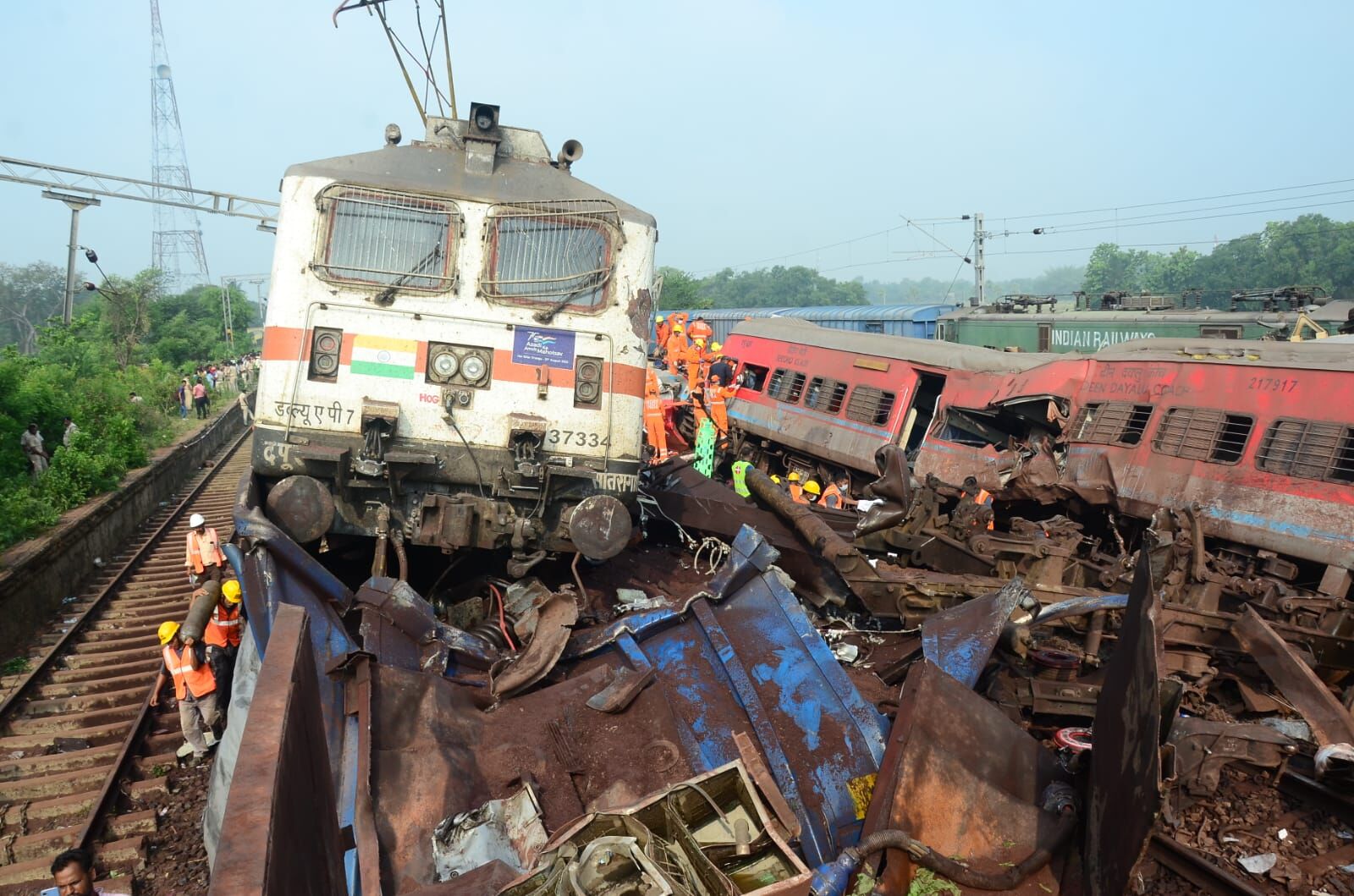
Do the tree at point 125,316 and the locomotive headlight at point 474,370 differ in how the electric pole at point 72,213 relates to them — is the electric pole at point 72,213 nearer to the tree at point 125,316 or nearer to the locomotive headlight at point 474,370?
the tree at point 125,316

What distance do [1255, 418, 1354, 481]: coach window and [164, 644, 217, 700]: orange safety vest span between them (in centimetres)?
913

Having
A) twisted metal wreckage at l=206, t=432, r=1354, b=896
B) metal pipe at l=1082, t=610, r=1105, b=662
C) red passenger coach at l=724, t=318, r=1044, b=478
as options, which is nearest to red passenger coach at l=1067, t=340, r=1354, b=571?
twisted metal wreckage at l=206, t=432, r=1354, b=896

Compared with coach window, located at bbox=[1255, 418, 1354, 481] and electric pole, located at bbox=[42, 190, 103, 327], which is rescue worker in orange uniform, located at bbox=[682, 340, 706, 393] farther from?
electric pole, located at bbox=[42, 190, 103, 327]

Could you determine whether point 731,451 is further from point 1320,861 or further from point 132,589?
point 1320,861

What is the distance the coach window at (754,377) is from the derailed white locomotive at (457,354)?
11383 millimetres

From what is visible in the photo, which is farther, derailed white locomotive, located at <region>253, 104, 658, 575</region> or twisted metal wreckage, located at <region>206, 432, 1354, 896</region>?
derailed white locomotive, located at <region>253, 104, 658, 575</region>

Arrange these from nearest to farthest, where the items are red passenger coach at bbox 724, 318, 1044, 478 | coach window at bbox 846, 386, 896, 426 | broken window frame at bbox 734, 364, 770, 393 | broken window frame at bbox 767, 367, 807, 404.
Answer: red passenger coach at bbox 724, 318, 1044, 478, coach window at bbox 846, 386, 896, 426, broken window frame at bbox 767, 367, 807, 404, broken window frame at bbox 734, 364, 770, 393

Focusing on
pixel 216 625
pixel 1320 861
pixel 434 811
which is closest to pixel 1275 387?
pixel 1320 861

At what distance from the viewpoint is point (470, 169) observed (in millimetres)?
7227

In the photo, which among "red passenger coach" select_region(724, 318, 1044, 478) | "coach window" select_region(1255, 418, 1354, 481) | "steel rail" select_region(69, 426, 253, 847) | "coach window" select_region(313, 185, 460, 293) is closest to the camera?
"steel rail" select_region(69, 426, 253, 847)

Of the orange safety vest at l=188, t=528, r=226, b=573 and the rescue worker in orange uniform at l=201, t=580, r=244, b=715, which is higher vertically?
the orange safety vest at l=188, t=528, r=226, b=573

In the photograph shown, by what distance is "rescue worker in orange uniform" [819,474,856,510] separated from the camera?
1315 centimetres

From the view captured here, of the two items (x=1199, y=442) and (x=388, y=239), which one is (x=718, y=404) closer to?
(x=1199, y=442)

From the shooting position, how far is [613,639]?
217 inches
